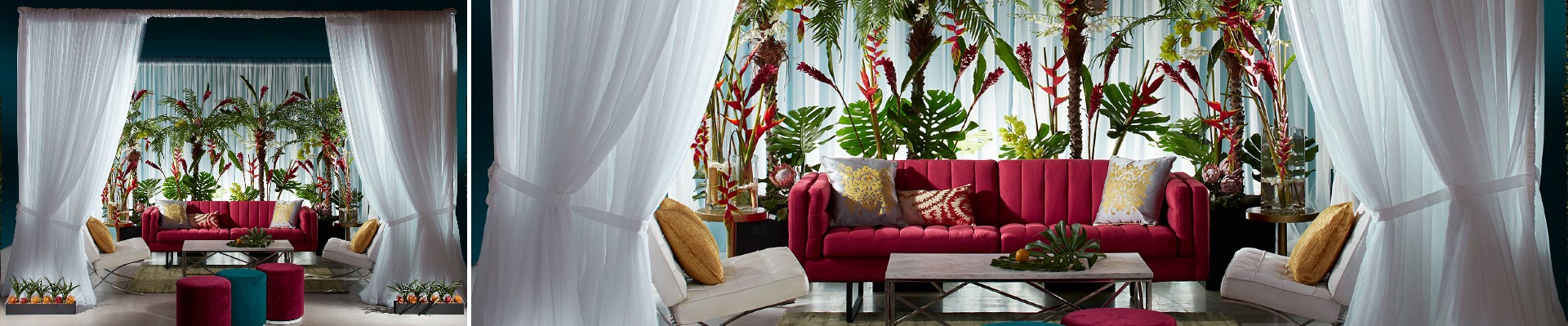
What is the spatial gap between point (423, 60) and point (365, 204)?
0.52m

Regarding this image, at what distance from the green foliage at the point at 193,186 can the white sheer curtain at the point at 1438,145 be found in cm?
352

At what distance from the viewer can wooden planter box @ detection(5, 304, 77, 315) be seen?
3.90m

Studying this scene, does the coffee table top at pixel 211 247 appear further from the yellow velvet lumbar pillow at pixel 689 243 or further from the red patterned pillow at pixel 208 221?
the yellow velvet lumbar pillow at pixel 689 243

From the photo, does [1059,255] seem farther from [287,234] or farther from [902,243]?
[287,234]

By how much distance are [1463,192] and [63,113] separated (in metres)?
4.44

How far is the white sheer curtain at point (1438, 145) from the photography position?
3570 mm

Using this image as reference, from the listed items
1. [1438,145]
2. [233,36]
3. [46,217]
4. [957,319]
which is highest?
[233,36]

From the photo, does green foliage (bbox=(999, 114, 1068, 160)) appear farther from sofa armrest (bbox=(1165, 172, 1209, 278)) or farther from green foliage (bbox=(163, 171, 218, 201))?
green foliage (bbox=(163, 171, 218, 201))

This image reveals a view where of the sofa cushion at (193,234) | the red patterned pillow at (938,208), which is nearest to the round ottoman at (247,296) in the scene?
the sofa cushion at (193,234)

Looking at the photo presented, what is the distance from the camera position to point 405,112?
152 inches

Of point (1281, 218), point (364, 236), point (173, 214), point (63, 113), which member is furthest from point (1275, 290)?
point (63, 113)

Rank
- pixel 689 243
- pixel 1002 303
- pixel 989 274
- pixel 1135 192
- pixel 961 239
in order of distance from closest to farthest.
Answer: pixel 989 274
pixel 689 243
pixel 1002 303
pixel 961 239
pixel 1135 192

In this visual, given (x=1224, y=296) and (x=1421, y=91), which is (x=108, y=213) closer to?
(x=1224, y=296)

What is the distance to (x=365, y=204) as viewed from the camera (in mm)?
3926
